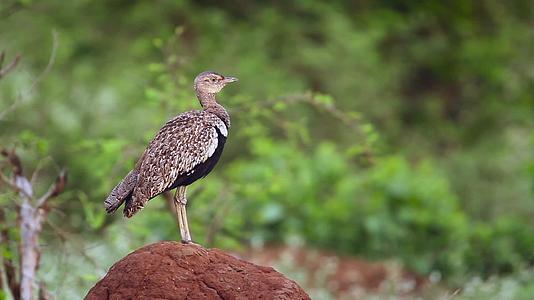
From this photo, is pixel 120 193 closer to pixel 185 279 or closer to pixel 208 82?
pixel 185 279

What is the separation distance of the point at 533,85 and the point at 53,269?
14.1 metres

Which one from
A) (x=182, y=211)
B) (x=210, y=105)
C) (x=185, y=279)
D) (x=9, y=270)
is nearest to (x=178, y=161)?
(x=182, y=211)

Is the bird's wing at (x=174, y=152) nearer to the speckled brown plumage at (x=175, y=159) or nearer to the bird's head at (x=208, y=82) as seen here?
the speckled brown plumage at (x=175, y=159)

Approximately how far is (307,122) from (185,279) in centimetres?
1483

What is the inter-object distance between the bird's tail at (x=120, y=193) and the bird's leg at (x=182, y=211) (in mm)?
225

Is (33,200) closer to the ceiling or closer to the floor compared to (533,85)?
closer to the floor

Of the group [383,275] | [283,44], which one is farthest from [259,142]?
[283,44]

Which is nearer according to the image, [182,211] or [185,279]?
[185,279]

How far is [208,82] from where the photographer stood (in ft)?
20.7

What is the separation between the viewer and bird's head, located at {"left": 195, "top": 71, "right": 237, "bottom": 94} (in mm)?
6301

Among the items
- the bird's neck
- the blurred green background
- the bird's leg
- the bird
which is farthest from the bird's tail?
the blurred green background

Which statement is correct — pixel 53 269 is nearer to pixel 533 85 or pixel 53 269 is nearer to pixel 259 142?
pixel 259 142

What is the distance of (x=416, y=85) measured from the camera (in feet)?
83.7

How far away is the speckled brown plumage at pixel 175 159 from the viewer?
19.8ft
